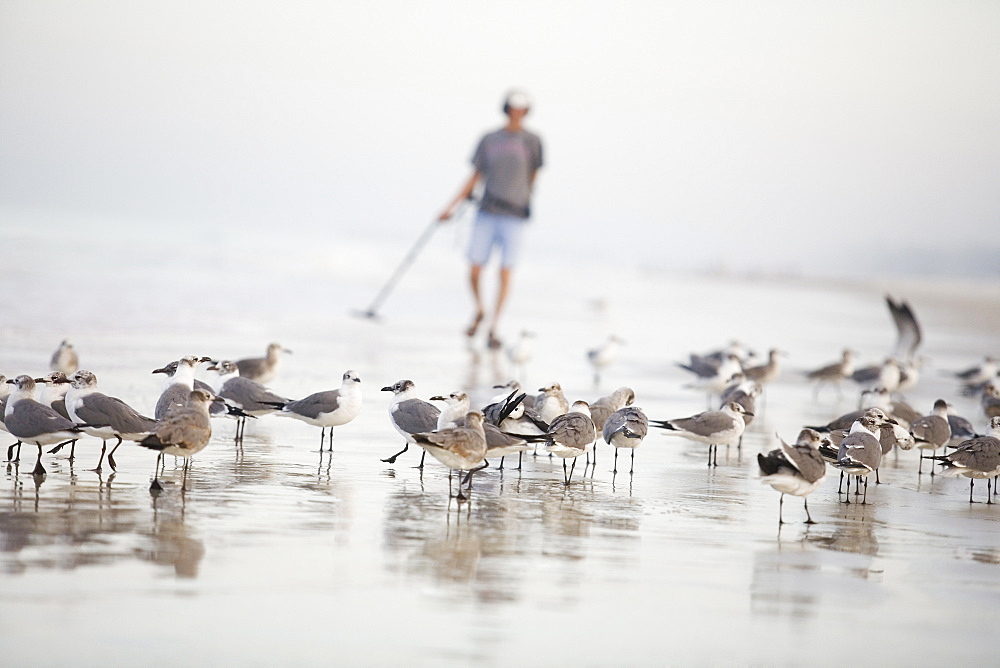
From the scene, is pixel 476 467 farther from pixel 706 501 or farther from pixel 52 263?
pixel 52 263

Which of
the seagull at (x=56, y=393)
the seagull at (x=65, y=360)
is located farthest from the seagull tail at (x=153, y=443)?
the seagull at (x=65, y=360)

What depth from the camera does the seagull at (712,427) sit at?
9328 mm

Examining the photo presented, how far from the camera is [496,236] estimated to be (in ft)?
56.5

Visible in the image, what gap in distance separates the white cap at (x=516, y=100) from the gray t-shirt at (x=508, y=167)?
13.8 inches

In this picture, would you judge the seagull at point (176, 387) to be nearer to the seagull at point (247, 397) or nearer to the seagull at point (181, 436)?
the seagull at point (247, 397)

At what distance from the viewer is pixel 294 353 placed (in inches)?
583

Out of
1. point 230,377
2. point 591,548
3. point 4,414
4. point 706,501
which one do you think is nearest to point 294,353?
point 230,377

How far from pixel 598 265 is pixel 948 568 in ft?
176

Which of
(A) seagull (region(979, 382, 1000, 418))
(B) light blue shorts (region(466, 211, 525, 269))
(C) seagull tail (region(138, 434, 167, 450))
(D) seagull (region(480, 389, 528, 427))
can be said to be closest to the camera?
(C) seagull tail (region(138, 434, 167, 450))

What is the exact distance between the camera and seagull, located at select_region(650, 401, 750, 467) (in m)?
9.33

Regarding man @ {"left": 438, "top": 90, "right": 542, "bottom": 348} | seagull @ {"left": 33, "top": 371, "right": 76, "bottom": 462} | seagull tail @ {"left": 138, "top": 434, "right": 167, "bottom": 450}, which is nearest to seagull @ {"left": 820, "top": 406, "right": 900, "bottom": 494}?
seagull tail @ {"left": 138, "top": 434, "right": 167, "bottom": 450}

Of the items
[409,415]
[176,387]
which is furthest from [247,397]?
[409,415]

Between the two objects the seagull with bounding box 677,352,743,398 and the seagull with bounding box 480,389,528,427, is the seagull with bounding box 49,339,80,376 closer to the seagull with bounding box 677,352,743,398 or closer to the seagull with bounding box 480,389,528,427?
the seagull with bounding box 480,389,528,427

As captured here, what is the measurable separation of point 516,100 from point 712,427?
8.64m
